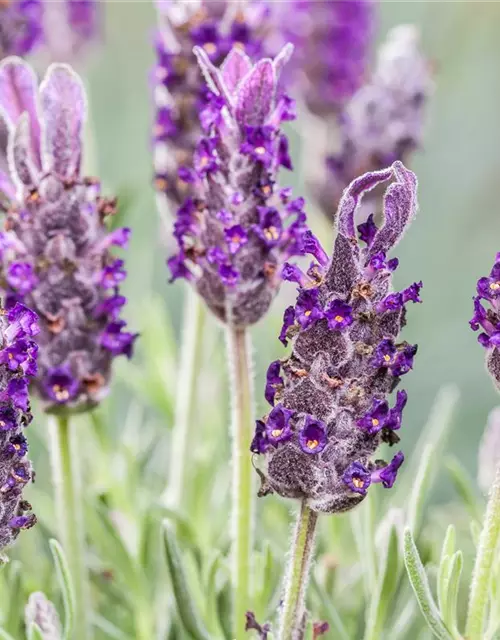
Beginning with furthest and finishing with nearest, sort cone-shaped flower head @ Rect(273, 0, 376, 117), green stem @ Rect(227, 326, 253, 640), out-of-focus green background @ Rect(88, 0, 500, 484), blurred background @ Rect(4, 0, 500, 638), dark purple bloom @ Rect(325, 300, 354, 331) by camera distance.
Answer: out-of-focus green background @ Rect(88, 0, 500, 484), cone-shaped flower head @ Rect(273, 0, 376, 117), blurred background @ Rect(4, 0, 500, 638), green stem @ Rect(227, 326, 253, 640), dark purple bloom @ Rect(325, 300, 354, 331)

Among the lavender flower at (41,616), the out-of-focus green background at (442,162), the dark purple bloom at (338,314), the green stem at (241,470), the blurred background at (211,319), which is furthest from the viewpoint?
the out-of-focus green background at (442,162)

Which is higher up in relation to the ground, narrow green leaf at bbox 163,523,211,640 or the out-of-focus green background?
the out-of-focus green background

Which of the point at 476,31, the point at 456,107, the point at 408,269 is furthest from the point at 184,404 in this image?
the point at 476,31

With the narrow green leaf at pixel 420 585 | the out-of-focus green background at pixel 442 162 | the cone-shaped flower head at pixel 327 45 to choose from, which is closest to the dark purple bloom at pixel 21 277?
the narrow green leaf at pixel 420 585

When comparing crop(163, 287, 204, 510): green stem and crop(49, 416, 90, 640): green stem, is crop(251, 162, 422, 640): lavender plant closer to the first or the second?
crop(49, 416, 90, 640): green stem

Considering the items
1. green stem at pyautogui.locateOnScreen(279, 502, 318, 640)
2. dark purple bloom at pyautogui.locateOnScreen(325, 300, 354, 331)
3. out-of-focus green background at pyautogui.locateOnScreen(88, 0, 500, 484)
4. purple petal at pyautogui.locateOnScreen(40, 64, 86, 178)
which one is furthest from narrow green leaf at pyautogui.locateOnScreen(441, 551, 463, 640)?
out-of-focus green background at pyautogui.locateOnScreen(88, 0, 500, 484)

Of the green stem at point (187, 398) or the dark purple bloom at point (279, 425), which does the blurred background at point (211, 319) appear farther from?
the dark purple bloom at point (279, 425)

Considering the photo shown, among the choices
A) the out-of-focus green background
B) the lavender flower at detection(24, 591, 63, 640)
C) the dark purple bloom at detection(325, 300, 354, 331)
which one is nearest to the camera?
the dark purple bloom at detection(325, 300, 354, 331)
